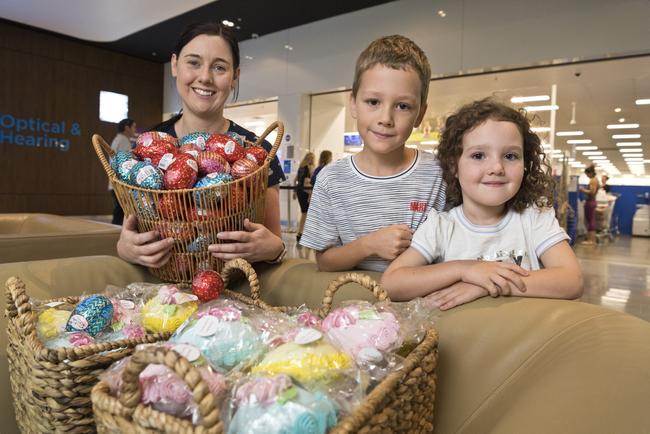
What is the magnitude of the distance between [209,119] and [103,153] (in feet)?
1.31

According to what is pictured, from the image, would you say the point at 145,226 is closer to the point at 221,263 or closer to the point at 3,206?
the point at 221,263

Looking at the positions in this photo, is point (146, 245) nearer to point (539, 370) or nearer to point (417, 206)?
point (417, 206)

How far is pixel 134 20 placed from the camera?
866 centimetres

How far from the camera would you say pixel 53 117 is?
998 cm

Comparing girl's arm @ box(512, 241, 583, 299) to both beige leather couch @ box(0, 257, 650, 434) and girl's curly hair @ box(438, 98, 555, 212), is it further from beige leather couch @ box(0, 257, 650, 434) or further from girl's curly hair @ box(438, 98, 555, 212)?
girl's curly hair @ box(438, 98, 555, 212)

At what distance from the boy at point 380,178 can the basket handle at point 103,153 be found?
1.94 ft

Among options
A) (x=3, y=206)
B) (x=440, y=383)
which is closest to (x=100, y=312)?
(x=440, y=383)

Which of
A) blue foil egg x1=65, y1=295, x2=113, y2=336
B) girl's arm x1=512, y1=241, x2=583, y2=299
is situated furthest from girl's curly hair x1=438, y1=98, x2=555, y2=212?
blue foil egg x1=65, y1=295, x2=113, y2=336

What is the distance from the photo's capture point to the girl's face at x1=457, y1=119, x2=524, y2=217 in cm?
114

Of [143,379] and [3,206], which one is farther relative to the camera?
[3,206]

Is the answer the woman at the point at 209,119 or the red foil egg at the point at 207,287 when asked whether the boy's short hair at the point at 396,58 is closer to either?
the woman at the point at 209,119

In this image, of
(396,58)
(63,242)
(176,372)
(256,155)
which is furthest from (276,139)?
(63,242)

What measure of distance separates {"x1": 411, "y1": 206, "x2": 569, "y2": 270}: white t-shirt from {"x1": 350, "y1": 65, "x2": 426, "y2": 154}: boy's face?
25 centimetres

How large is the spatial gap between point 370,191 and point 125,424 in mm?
1004
